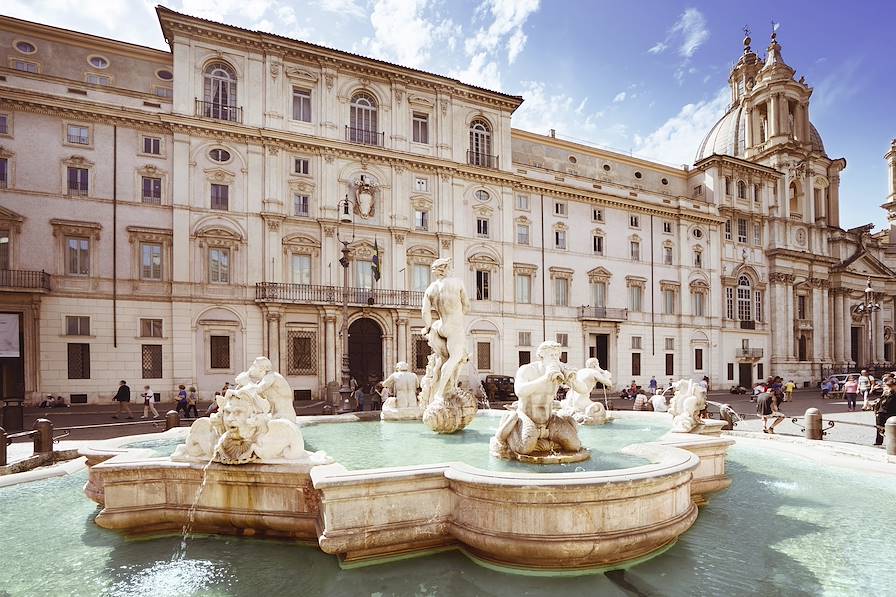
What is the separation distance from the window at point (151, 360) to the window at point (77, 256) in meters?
4.01

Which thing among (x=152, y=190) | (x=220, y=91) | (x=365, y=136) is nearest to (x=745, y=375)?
(x=365, y=136)

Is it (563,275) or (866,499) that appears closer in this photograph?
(866,499)

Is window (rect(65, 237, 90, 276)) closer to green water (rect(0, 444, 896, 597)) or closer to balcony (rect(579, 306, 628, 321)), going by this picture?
green water (rect(0, 444, 896, 597))

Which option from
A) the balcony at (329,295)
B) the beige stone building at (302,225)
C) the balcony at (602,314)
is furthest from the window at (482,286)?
the balcony at (602,314)

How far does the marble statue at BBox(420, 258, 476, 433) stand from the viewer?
318 inches

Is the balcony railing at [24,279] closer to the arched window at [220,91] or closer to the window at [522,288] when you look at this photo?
the arched window at [220,91]

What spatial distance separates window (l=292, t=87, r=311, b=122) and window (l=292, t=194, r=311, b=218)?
4.05 metres

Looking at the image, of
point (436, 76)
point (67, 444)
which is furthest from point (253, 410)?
point (436, 76)

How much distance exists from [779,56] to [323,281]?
149 feet

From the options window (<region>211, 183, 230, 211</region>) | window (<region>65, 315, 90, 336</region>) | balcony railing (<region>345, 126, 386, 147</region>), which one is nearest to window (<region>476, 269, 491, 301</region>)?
balcony railing (<region>345, 126, 386, 147</region>)

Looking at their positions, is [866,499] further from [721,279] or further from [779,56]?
[779,56]

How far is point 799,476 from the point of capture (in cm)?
756

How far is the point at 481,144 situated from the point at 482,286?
8588 millimetres

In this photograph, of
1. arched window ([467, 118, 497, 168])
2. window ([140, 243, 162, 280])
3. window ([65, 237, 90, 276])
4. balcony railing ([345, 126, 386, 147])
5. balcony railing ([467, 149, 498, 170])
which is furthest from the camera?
arched window ([467, 118, 497, 168])
